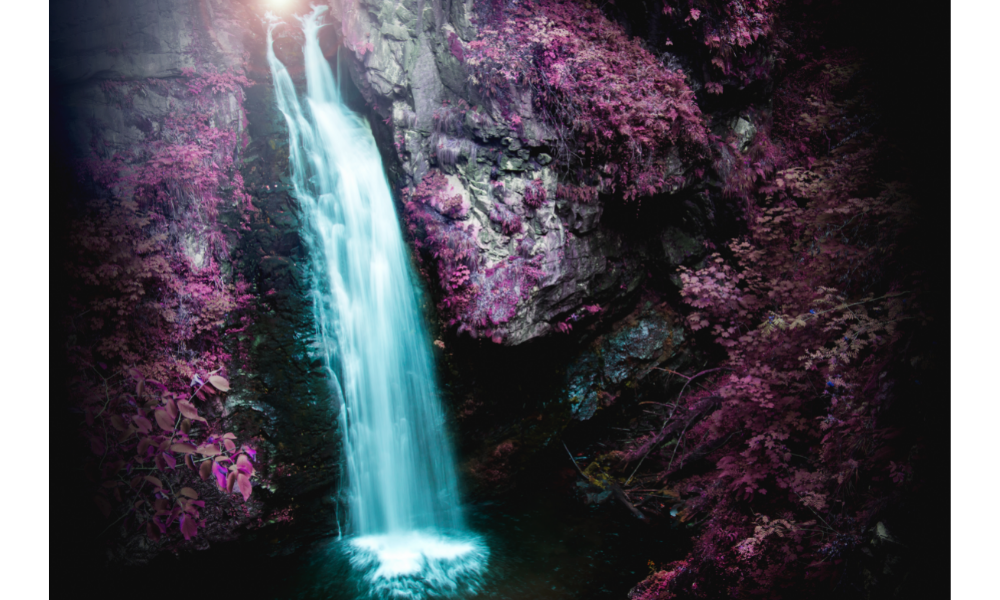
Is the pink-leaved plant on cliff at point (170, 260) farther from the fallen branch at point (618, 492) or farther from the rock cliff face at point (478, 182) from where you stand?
the fallen branch at point (618, 492)

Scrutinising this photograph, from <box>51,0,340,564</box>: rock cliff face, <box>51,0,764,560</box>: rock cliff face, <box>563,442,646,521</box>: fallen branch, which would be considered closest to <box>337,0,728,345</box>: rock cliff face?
<box>51,0,764,560</box>: rock cliff face

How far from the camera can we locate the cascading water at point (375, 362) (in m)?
5.63

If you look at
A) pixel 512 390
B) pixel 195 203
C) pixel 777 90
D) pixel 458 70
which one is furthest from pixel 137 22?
pixel 777 90

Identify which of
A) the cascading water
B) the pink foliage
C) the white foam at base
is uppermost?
the pink foliage

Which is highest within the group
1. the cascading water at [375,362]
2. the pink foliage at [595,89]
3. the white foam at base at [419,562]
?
the pink foliage at [595,89]

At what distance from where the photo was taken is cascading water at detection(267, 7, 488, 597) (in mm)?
5629

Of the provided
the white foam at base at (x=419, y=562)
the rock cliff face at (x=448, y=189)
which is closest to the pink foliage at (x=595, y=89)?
the rock cliff face at (x=448, y=189)

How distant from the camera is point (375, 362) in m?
5.87

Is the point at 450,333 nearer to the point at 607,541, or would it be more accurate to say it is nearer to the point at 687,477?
the point at 607,541

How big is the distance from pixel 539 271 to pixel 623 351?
2.24 metres

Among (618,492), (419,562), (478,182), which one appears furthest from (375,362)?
(618,492)

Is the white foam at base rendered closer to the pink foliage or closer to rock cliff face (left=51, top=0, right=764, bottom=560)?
rock cliff face (left=51, top=0, right=764, bottom=560)

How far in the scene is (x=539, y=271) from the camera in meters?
6.13

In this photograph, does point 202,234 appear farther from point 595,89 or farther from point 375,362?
point 595,89
